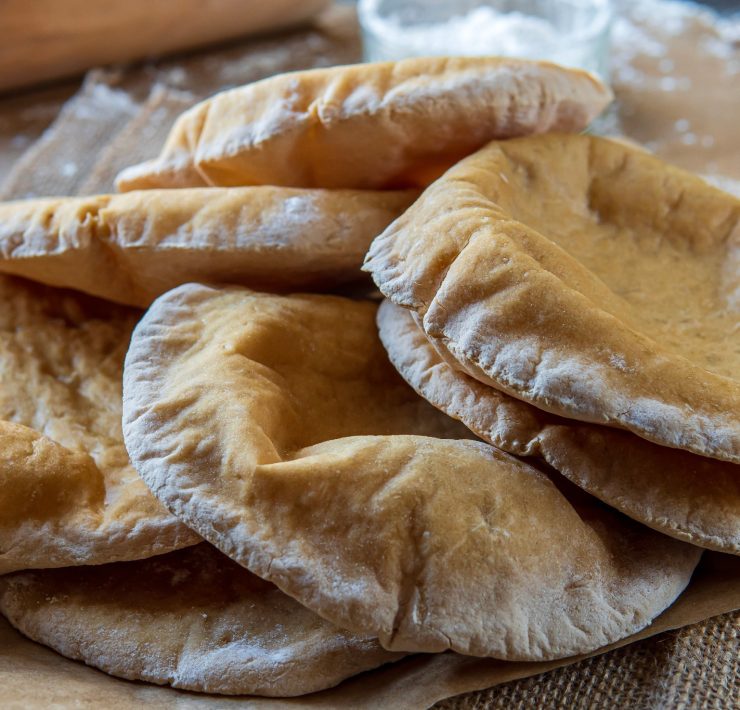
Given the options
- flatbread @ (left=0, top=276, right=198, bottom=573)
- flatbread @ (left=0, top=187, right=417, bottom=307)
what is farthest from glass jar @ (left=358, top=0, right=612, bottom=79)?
flatbread @ (left=0, top=276, right=198, bottom=573)

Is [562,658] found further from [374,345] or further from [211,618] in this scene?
[374,345]

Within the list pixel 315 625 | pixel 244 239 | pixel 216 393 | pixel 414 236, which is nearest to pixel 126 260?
pixel 244 239

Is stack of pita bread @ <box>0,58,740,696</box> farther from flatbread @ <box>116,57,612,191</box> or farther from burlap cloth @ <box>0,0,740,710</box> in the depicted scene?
burlap cloth @ <box>0,0,740,710</box>

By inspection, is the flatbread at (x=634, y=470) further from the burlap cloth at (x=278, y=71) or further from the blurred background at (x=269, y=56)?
the blurred background at (x=269, y=56)

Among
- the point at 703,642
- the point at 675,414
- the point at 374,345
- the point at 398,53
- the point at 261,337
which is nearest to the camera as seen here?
the point at 675,414

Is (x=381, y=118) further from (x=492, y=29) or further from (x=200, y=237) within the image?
(x=492, y=29)

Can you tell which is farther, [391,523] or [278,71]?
[278,71]

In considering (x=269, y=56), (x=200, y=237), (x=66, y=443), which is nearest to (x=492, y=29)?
(x=269, y=56)
